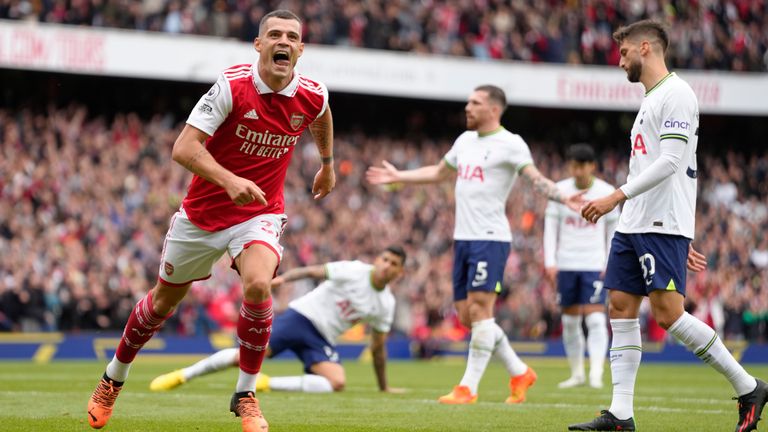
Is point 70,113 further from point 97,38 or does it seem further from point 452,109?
point 452,109

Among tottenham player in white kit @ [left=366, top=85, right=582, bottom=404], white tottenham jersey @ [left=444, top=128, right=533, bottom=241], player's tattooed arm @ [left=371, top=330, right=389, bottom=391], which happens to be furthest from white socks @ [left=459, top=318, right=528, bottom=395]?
player's tattooed arm @ [left=371, top=330, right=389, bottom=391]

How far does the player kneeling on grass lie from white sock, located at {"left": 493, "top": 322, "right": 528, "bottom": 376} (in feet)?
4.89

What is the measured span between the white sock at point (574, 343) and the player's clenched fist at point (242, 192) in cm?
756

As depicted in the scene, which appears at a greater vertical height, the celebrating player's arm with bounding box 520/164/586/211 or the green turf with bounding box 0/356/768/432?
the celebrating player's arm with bounding box 520/164/586/211

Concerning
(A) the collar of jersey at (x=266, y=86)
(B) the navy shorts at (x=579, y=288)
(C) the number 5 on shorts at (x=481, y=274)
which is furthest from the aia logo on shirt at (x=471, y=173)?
(A) the collar of jersey at (x=266, y=86)

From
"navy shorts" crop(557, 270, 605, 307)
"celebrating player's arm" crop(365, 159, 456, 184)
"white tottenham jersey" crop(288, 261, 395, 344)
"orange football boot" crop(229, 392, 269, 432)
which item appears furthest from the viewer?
"navy shorts" crop(557, 270, 605, 307)

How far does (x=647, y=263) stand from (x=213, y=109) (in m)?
2.97

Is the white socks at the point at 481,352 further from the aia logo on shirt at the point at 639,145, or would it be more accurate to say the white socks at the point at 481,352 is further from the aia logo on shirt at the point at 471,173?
the aia logo on shirt at the point at 639,145

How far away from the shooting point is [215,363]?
1105 cm

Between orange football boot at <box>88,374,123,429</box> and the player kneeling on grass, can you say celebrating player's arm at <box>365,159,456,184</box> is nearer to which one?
the player kneeling on grass

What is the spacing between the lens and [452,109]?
34.0 metres

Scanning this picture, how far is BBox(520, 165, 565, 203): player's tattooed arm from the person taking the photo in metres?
9.50

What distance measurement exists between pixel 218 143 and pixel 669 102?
2942mm

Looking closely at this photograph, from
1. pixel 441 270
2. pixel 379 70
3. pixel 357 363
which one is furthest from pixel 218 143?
pixel 379 70
